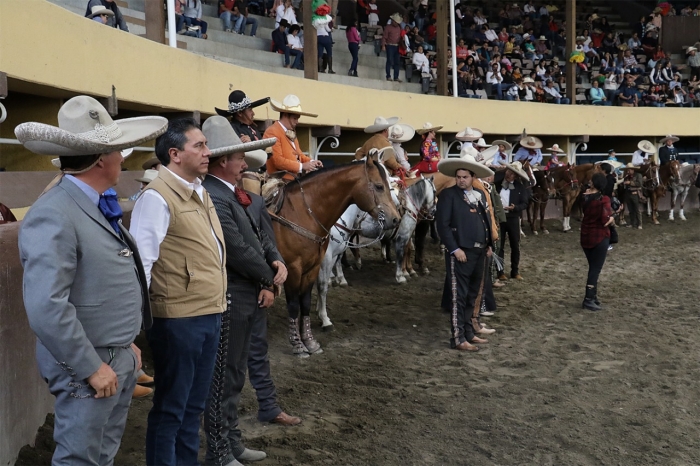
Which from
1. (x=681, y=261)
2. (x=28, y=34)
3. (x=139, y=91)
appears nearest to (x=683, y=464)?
(x=28, y=34)

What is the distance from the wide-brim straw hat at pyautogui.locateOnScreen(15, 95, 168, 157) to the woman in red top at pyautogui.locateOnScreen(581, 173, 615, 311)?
7.13 meters

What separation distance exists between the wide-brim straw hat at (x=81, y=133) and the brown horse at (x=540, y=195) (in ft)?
49.0

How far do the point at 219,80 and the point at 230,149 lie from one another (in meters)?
7.00

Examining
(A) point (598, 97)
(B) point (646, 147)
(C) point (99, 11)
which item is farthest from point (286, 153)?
(A) point (598, 97)

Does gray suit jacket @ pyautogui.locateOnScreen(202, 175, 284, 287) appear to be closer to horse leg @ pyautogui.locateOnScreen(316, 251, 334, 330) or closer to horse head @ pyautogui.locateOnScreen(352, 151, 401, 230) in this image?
horse head @ pyautogui.locateOnScreen(352, 151, 401, 230)

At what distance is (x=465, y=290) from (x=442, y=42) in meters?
11.7

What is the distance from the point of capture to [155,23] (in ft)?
29.9

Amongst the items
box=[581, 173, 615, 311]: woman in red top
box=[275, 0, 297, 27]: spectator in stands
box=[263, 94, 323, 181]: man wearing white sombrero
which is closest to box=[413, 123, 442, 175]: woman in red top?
box=[581, 173, 615, 311]: woman in red top

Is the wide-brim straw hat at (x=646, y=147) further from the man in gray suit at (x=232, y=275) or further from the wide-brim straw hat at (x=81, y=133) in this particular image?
the wide-brim straw hat at (x=81, y=133)

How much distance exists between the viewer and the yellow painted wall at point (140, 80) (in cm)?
644

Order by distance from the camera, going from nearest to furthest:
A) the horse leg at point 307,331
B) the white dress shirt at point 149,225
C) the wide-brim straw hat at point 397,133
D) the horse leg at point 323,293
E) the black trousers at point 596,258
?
the white dress shirt at point 149,225 → the horse leg at point 307,331 → the horse leg at point 323,293 → the black trousers at point 596,258 → the wide-brim straw hat at point 397,133

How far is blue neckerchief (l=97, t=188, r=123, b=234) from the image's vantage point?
2.71 m

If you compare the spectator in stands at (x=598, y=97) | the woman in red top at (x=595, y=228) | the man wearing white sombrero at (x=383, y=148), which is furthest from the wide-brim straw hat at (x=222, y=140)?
the spectator in stands at (x=598, y=97)

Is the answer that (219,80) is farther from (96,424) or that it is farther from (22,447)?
(96,424)
